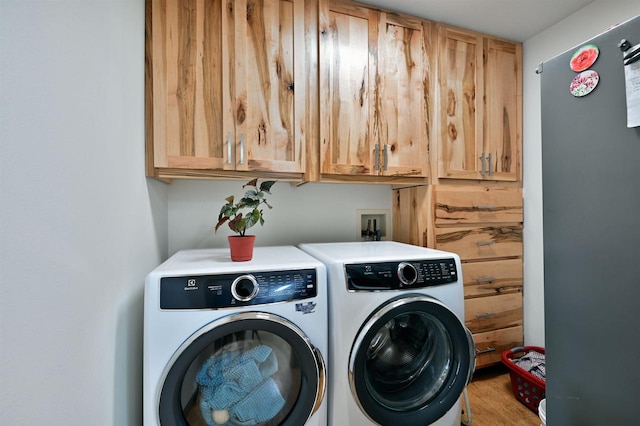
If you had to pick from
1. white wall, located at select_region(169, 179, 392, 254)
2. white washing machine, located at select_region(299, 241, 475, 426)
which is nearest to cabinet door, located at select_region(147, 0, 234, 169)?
white wall, located at select_region(169, 179, 392, 254)

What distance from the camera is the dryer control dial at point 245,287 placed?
98cm

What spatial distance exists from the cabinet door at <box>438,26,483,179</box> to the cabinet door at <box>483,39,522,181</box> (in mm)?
84

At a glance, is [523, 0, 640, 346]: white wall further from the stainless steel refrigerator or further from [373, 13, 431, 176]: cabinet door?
the stainless steel refrigerator

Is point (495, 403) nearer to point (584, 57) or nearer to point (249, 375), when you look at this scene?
point (249, 375)

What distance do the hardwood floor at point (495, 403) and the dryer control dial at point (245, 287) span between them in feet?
4.76

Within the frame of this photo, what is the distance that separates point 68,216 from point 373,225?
170 centimetres

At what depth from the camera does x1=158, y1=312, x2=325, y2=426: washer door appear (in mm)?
935

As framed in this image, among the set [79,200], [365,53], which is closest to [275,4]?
[365,53]

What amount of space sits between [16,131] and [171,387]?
2.68 ft

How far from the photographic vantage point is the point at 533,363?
5.65 feet

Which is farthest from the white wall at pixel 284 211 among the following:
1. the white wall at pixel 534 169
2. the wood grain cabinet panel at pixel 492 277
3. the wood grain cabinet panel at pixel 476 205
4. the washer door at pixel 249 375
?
the white wall at pixel 534 169

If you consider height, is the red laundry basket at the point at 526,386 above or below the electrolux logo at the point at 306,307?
below

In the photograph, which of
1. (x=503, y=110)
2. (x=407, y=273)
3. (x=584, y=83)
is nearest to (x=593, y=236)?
(x=584, y=83)

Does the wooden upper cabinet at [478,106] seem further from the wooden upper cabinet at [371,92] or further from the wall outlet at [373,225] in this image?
the wall outlet at [373,225]
